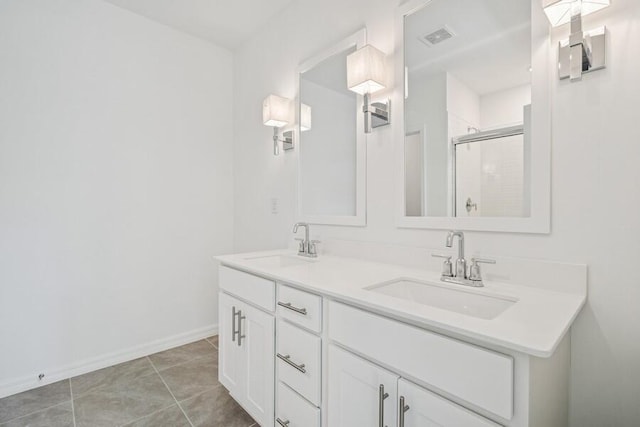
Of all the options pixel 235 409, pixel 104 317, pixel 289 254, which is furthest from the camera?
pixel 104 317

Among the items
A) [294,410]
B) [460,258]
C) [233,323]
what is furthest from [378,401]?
[233,323]

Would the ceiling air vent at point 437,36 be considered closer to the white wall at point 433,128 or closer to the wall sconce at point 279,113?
the white wall at point 433,128

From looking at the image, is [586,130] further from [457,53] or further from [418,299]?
[418,299]

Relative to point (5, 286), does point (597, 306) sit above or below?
above

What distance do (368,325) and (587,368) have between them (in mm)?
753

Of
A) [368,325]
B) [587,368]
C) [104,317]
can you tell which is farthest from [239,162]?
[587,368]

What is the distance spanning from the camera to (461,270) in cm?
117

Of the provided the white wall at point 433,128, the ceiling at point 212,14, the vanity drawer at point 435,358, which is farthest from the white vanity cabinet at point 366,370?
the ceiling at point 212,14

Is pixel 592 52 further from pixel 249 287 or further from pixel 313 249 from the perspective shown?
pixel 249 287

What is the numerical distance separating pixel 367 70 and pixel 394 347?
4.06ft

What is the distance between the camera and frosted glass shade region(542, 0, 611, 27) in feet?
3.15

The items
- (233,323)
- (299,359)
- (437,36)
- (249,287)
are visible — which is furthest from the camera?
(233,323)

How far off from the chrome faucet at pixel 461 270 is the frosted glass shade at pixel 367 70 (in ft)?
2.74

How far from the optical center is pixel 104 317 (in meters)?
2.19
